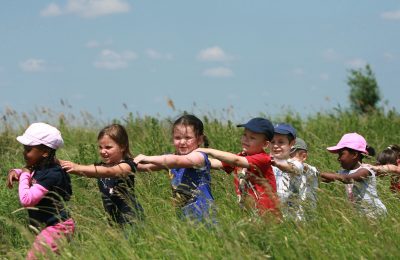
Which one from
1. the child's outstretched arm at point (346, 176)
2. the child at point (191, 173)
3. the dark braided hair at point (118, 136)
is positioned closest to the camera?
the child at point (191, 173)

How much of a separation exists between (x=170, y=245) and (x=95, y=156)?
472 centimetres

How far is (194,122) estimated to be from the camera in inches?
214

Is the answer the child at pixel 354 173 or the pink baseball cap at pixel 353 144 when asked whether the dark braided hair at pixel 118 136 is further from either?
the pink baseball cap at pixel 353 144

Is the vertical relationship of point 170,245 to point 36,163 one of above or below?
below

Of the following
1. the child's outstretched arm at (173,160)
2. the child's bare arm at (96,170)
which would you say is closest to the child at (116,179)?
the child's bare arm at (96,170)

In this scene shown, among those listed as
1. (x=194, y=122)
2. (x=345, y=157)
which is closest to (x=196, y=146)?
(x=194, y=122)

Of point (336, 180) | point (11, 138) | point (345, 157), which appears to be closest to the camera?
point (336, 180)

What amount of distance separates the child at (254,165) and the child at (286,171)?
0.09 metres

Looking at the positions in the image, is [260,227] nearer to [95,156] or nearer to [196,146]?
[196,146]

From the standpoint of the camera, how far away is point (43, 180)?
5.32 metres

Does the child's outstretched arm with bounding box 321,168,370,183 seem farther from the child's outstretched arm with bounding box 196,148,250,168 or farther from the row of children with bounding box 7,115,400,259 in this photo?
the child's outstretched arm with bounding box 196,148,250,168

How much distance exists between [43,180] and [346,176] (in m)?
2.35

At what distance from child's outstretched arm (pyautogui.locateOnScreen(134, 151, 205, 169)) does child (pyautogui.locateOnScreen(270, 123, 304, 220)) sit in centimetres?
55

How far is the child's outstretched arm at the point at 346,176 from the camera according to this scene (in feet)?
19.3
